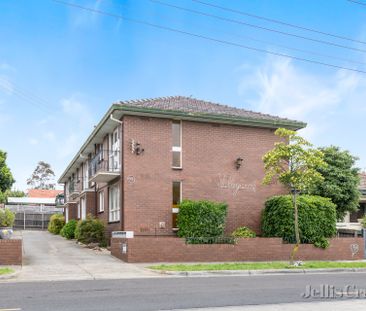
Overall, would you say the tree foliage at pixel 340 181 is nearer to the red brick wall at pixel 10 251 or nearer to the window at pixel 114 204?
the window at pixel 114 204

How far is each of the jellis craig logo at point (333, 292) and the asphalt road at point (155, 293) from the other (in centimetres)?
22

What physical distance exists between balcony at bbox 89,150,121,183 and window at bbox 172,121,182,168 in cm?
258

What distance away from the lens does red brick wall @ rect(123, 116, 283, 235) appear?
22.5 meters

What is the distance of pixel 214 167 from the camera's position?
2409 centimetres

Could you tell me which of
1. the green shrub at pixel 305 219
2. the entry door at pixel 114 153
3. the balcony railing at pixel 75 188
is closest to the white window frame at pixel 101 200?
the entry door at pixel 114 153

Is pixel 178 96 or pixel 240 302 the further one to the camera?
pixel 178 96

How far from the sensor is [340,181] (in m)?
29.2

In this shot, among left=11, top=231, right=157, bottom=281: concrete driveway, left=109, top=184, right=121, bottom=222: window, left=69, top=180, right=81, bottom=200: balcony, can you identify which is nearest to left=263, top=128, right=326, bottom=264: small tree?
left=11, top=231, right=157, bottom=281: concrete driveway

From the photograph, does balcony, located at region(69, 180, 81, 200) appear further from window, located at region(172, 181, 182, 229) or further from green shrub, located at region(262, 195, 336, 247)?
green shrub, located at region(262, 195, 336, 247)

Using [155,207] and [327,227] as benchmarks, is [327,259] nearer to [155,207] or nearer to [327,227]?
[327,227]

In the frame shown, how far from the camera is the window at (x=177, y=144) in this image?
2354cm

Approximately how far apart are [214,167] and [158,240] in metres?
5.95

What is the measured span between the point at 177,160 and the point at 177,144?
2.46 feet

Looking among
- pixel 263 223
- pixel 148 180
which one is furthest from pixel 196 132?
pixel 263 223
